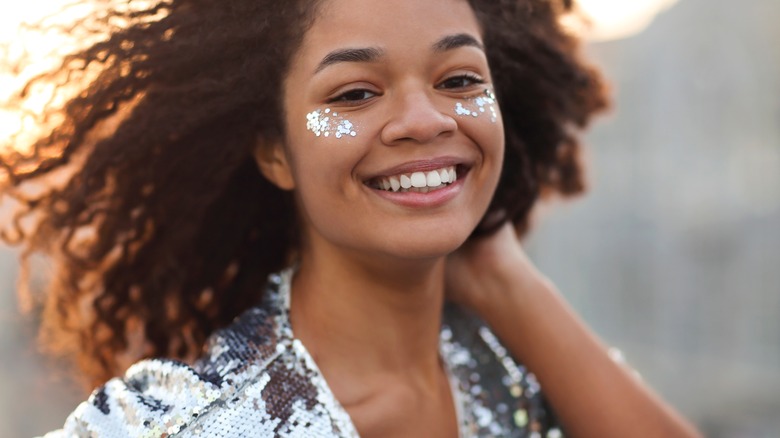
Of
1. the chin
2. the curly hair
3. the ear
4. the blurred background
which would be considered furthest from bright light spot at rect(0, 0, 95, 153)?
the blurred background

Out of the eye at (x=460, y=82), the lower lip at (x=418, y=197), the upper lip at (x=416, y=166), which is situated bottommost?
the lower lip at (x=418, y=197)

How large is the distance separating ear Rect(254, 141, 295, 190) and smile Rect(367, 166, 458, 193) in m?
0.29

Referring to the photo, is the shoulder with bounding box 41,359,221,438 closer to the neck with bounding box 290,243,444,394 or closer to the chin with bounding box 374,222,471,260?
the neck with bounding box 290,243,444,394

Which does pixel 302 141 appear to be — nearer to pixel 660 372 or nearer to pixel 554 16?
pixel 554 16

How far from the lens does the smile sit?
2070mm

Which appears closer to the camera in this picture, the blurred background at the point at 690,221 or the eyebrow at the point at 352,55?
the eyebrow at the point at 352,55

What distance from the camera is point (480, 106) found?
7.09 feet

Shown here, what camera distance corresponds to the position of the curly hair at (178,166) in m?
2.26

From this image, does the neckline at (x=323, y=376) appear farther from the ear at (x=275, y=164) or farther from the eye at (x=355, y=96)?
the eye at (x=355, y=96)

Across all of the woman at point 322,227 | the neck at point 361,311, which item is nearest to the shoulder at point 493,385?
the woman at point 322,227

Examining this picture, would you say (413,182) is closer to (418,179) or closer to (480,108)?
(418,179)

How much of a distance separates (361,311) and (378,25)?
673 millimetres

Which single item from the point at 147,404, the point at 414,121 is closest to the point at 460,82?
the point at 414,121

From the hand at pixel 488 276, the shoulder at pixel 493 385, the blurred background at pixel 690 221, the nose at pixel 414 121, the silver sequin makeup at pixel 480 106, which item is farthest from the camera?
the blurred background at pixel 690 221
